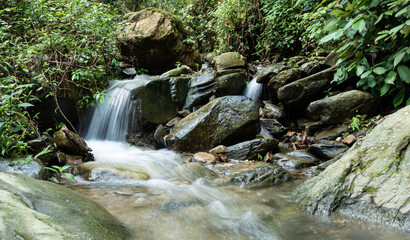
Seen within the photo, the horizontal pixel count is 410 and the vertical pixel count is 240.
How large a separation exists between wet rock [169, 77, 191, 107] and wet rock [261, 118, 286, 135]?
281cm

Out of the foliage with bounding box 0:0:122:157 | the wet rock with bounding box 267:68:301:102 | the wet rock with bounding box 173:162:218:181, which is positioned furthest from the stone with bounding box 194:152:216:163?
the wet rock with bounding box 267:68:301:102

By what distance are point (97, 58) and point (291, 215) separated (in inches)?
226

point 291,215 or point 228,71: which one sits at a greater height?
point 228,71

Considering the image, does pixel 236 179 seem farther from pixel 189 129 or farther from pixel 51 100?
pixel 51 100

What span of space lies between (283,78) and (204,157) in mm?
3266

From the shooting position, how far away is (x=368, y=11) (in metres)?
3.33

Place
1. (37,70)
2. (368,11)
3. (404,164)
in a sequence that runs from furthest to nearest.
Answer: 1. (37,70)
2. (368,11)
3. (404,164)

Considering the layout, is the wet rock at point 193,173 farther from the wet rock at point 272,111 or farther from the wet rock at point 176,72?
the wet rock at point 176,72

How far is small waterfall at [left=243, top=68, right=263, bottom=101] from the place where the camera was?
24.2 feet

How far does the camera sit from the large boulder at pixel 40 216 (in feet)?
3.43

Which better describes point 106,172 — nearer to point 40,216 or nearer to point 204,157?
point 204,157

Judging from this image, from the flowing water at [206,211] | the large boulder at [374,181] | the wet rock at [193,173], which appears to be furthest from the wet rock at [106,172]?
the large boulder at [374,181]

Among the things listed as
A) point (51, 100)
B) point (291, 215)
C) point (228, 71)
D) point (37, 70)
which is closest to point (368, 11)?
point (291, 215)

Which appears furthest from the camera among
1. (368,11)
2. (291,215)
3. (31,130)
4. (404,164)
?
(31,130)
